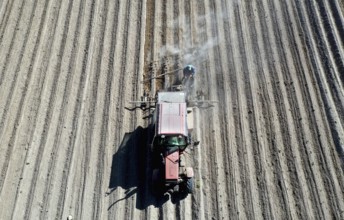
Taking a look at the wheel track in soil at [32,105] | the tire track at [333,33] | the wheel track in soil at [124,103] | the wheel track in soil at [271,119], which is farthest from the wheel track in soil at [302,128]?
the wheel track in soil at [32,105]

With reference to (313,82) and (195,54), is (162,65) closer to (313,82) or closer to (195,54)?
(195,54)

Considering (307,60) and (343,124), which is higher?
(307,60)

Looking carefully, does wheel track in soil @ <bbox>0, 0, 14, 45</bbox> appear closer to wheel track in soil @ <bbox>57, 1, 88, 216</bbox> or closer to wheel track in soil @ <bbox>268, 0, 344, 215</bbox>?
wheel track in soil @ <bbox>57, 1, 88, 216</bbox>

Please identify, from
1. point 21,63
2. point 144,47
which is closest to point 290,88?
point 144,47

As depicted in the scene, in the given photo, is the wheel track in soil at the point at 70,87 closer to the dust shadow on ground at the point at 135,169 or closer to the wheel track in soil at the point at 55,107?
the wheel track in soil at the point at 55,107

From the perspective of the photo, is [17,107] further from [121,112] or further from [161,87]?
[161,87]

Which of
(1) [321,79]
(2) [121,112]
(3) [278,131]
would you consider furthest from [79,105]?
(1) [321,79]

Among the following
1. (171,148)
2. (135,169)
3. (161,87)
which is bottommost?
(135,169)

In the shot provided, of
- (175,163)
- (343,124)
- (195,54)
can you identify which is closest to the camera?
(175,163)
